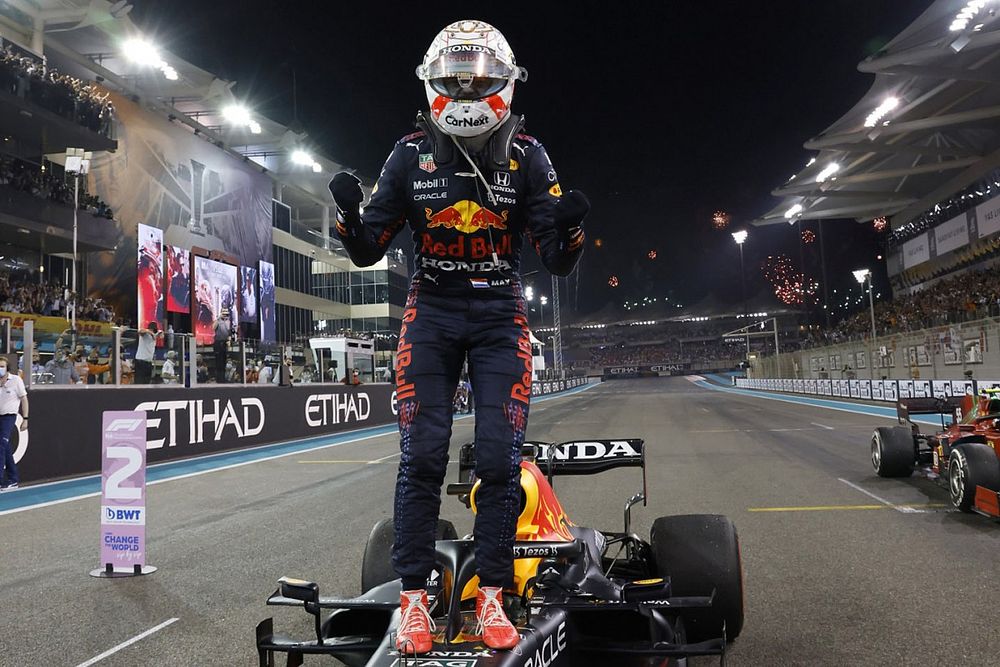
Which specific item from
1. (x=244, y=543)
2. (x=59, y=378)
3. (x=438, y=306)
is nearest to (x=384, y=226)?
(x=438, y=306)

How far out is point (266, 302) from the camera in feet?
119

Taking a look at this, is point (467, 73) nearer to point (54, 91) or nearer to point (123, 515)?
point (123, 515)

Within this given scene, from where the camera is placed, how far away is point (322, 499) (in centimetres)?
768

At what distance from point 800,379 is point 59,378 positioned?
1397 inches

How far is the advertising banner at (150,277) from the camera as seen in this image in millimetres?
26938

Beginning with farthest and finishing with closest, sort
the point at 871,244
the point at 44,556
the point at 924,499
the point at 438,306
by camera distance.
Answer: the point at 871,244 → the point at 924,499 → the point at 44,556 → the point at 438,306

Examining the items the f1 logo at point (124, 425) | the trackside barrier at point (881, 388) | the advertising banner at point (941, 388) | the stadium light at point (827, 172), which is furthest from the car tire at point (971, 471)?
the stadium light at point (827, 172)

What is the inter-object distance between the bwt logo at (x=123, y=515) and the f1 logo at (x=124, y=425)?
1.75 feet

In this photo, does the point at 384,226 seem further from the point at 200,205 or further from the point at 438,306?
the point at 200,205

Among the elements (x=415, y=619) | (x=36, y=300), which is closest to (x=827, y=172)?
(x=36, y=300)

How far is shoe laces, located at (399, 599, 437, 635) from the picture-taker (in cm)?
204

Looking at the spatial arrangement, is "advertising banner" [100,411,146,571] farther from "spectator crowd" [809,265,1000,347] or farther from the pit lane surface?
"spectator crowd" [809,265,1000,347]

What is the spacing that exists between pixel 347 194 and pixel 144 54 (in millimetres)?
32172

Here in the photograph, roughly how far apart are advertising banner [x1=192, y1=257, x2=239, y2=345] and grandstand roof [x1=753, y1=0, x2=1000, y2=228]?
27.7m
